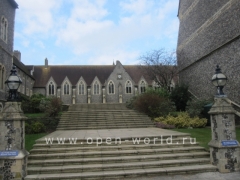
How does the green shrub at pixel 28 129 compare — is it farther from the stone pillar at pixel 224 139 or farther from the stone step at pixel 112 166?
the stone pillar at pixel 224 139

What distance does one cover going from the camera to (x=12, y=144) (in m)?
6.82

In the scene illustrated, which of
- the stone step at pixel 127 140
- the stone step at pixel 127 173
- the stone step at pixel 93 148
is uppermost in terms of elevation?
the stone step at pixel 127 140

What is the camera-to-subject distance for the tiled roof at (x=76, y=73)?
44.3 metres

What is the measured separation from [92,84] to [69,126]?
26.7m

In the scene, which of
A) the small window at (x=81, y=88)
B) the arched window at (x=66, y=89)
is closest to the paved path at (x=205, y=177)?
the small window at (x=81, y=88)

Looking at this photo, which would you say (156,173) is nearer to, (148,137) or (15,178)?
(148,137)

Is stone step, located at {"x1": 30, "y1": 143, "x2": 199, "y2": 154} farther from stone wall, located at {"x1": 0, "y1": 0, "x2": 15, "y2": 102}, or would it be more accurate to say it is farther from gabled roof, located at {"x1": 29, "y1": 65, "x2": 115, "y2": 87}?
gabled roof, located at {"x1": 29, "y1": 65, "x2": 115, "y2": 87}

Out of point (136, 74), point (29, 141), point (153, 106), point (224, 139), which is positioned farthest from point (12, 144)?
point (136, 74)

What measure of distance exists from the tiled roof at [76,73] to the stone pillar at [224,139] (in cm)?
3596

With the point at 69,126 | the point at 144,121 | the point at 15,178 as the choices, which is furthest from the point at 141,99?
the point at 15,178

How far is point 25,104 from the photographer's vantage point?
84.9ft

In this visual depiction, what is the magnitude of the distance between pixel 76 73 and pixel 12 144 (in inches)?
1585

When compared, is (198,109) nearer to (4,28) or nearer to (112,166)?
(112,166)

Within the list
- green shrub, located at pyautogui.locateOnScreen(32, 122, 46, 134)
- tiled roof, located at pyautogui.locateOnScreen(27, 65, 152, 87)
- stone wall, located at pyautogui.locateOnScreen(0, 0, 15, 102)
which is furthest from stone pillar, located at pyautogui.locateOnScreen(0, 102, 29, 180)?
tiled roof, located at pyautogui.locateOnScreen(27, 65, 152, 87)
